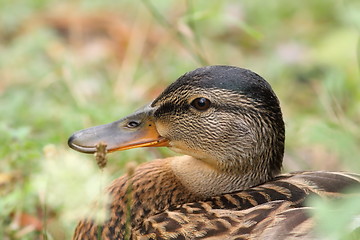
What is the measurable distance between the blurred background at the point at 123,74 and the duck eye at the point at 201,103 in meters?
0.51

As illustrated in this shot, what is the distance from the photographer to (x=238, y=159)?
3074 millimetres

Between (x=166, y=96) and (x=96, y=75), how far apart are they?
2764 millimetres

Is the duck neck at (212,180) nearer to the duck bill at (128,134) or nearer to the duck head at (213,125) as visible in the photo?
the duck head at (213,125)

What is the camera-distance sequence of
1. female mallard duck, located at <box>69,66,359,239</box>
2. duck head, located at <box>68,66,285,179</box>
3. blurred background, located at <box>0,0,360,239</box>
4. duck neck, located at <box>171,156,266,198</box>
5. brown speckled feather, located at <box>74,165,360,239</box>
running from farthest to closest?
blurred background, located at <box>0,0,360,239</box> < duck neck, located at <box>171,156,266,198</box> < duck head, located at <box>68,66,285,179</box> < female mallard duck, located at <box>69,66,359,239</box> < brown speckled feather, located at <box>74,165,360,239</box>

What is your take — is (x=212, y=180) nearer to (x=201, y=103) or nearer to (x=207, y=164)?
(x=207, y=164)

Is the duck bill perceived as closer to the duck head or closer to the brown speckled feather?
the duck head

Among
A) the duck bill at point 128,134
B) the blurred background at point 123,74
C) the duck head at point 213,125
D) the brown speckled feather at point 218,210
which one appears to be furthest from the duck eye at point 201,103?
the blurred background at point 123,74

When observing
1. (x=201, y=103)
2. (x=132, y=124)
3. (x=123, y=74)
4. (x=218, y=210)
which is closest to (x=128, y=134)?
(x=132, y=124)

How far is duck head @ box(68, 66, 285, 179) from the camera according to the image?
2.98 m

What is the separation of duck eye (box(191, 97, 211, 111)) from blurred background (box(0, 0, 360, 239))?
0.51m

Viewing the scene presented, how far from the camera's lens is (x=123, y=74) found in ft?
18.5

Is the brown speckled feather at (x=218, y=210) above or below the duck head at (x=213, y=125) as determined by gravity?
below

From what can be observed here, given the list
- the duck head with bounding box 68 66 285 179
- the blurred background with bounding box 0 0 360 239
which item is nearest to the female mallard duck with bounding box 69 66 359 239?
the duck head with bounding box 68 66 285 179

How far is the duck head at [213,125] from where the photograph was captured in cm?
298
